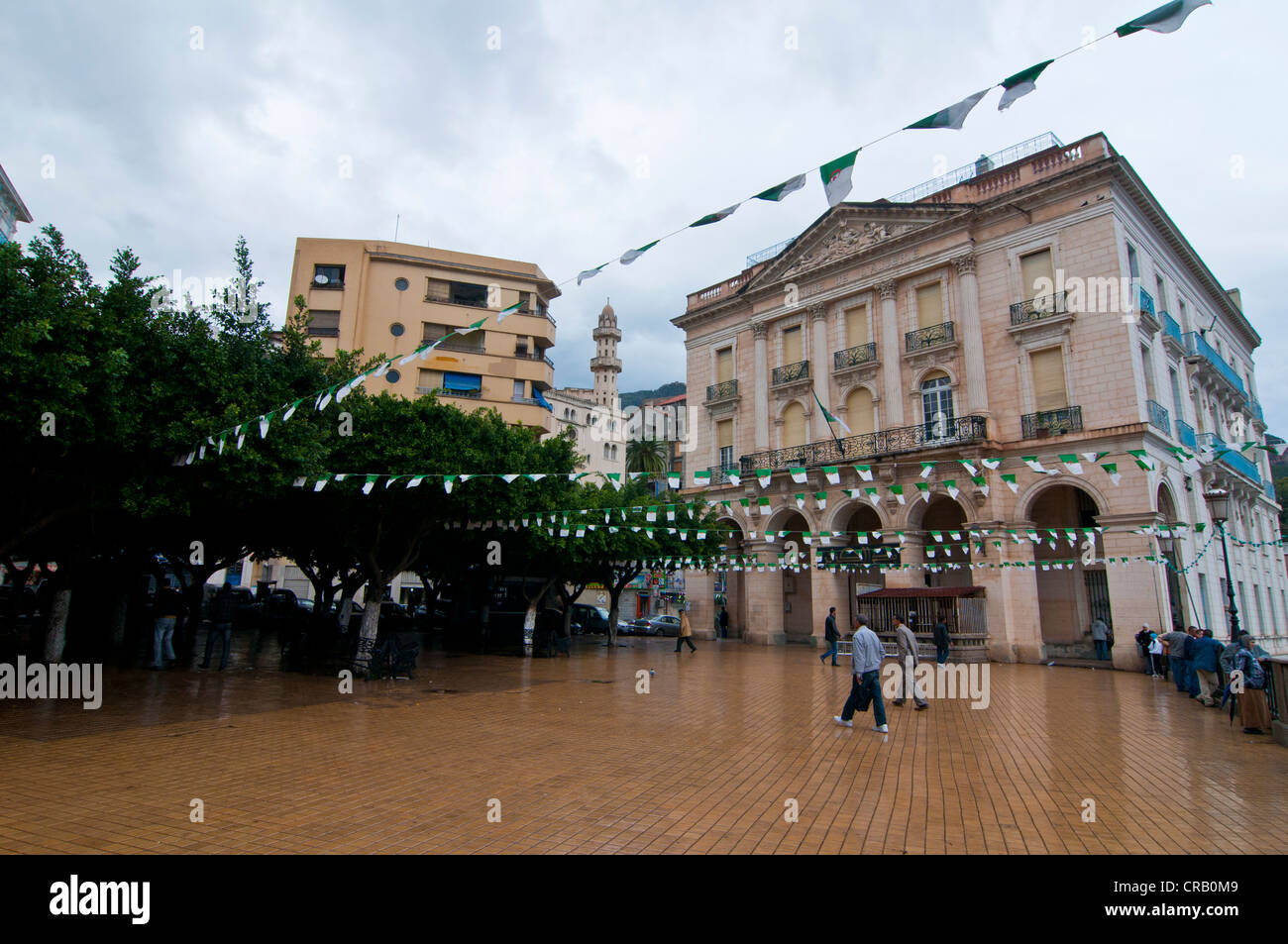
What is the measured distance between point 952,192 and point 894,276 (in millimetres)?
3746

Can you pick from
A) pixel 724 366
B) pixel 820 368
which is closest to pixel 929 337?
pixel 820 368

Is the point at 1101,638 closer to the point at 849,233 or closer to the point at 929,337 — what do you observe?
the point at 929,337

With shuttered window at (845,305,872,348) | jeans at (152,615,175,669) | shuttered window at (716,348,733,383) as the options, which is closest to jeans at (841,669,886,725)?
jeans at (152,615,175,669)

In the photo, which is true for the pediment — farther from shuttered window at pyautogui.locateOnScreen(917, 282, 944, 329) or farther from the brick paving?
the brick paving

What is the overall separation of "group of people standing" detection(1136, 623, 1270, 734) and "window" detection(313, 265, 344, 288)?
43402 millimetres

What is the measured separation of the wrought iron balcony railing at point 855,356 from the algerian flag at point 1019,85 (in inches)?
880

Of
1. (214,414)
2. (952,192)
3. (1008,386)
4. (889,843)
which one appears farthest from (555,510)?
(952,192)

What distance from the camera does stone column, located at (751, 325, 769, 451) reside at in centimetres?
3172

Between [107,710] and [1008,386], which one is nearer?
[107,710]

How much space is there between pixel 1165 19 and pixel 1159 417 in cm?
2105

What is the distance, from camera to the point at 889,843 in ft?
17.9

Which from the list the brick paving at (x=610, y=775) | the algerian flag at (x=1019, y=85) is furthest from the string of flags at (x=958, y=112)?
the brick paving at (x=610, y=775)

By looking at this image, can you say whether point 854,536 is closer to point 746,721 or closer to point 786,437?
point 786,437
